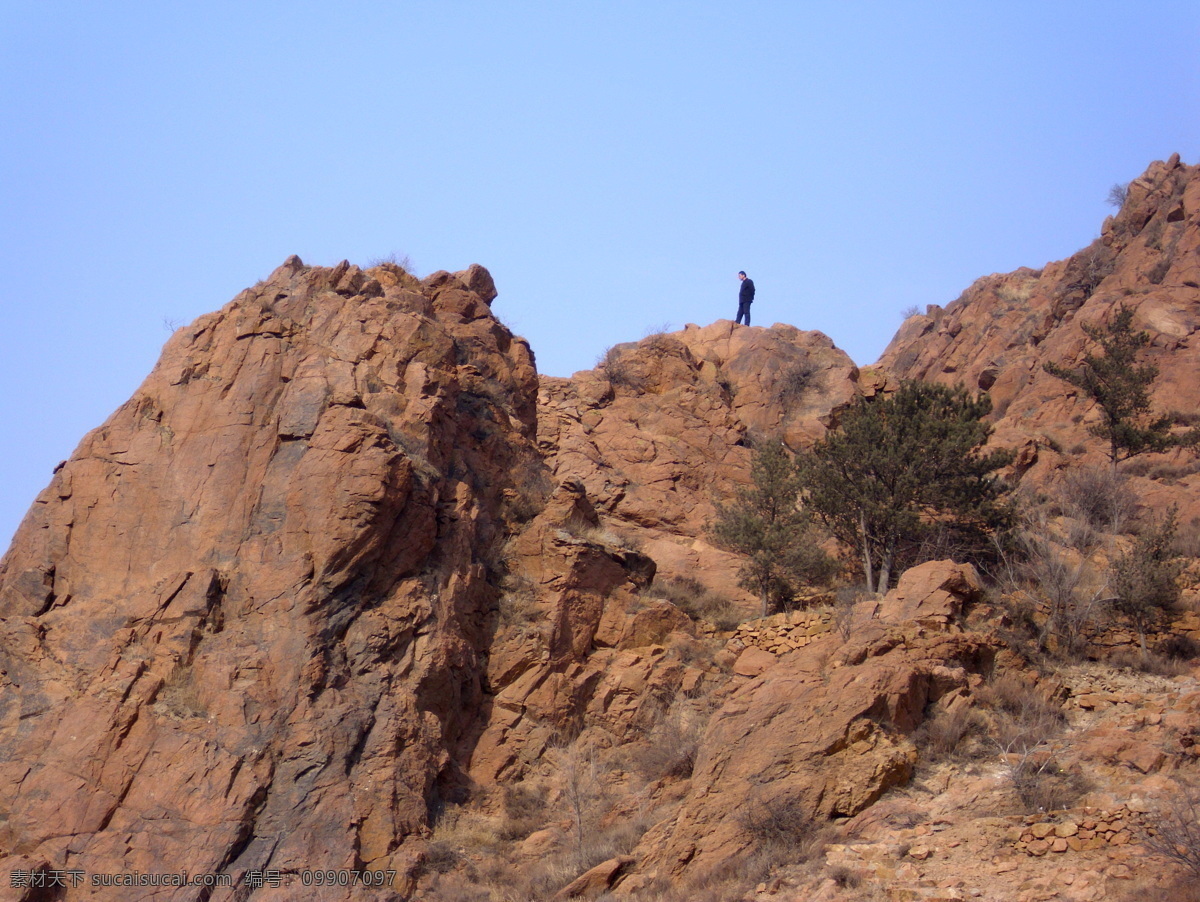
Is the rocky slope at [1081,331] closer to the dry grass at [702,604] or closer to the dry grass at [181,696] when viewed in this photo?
the dry grass at [702,604]

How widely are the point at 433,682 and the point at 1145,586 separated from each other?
11.2 metres

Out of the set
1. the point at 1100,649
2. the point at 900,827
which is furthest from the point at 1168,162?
the point at 900,827

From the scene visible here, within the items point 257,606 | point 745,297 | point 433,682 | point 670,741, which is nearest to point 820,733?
point 670,741

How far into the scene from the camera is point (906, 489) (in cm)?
1986

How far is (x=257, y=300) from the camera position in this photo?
1820 cm

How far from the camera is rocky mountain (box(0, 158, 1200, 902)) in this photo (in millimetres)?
11672

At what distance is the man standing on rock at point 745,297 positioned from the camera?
33.0 meters

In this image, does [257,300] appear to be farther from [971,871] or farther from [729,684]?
[971,871]

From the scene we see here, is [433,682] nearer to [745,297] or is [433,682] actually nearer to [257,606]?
[257,606]

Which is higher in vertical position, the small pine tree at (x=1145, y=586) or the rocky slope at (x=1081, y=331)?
the rocky slope at (x=1081, y=331)

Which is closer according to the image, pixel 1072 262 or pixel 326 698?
pixel 326 698

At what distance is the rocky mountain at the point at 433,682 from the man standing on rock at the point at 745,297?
13.7 metres

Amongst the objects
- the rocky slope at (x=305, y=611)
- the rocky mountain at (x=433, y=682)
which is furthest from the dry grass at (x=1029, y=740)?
the rocky slope at (x=305, y=611)

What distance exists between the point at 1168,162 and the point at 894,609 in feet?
104
